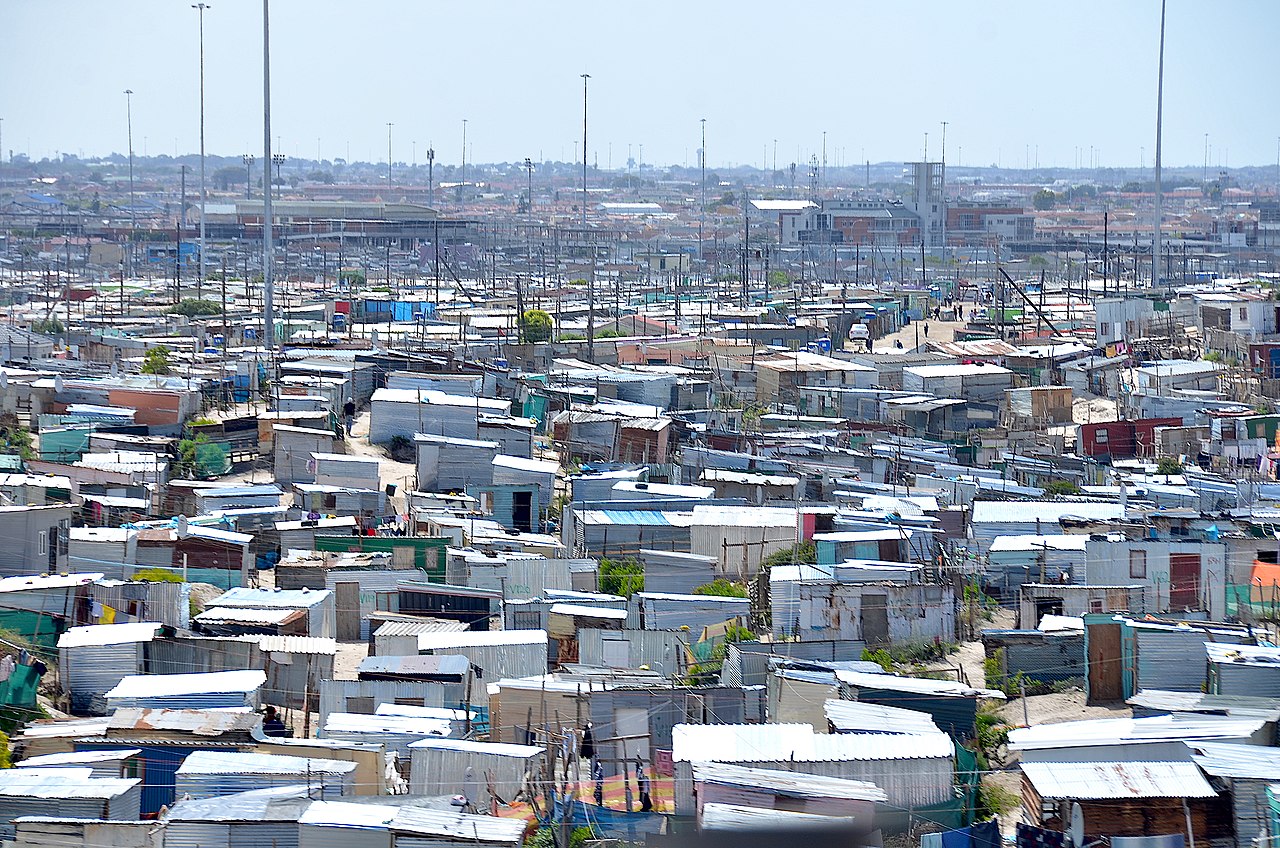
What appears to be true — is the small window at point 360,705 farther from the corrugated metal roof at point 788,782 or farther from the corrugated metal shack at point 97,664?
the corrugated metal roof at point 788,782

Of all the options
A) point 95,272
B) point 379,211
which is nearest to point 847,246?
point 379,211

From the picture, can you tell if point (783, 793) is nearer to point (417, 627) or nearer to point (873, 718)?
point (873, 718)

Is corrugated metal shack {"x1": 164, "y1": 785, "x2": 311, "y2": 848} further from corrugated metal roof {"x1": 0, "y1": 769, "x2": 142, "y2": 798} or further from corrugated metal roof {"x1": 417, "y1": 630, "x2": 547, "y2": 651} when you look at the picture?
corrugated metal roof {"x1": 417, "y1": 630, "x2": 547, "y2": 651}

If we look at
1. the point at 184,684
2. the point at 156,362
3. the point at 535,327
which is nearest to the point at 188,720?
the point at 184,684

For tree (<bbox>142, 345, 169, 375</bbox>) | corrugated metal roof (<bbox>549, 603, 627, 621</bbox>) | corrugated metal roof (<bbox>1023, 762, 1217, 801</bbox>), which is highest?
tree (<bbox>142, 345, 169, 375</bbox>)

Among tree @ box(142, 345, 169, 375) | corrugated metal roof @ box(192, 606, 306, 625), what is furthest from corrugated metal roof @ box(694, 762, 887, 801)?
tree @ box(142, 345, 169, 375)

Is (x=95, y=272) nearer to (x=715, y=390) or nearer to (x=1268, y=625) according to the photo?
(x=715, y=390)
